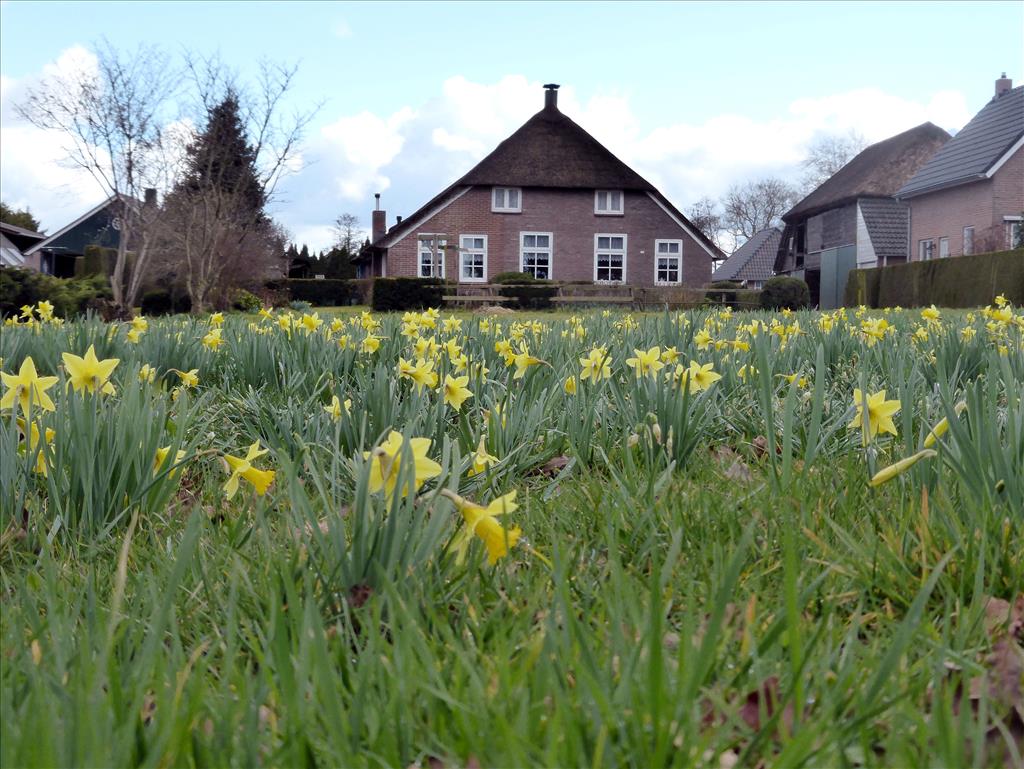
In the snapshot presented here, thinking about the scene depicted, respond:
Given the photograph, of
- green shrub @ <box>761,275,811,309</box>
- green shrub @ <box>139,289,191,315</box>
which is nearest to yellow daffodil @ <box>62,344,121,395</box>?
green shrub @ <box>761,275,811,309</box>

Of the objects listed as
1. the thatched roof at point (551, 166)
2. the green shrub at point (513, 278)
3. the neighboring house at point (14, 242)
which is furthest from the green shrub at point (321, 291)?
the neighboring house at point (14, 242)

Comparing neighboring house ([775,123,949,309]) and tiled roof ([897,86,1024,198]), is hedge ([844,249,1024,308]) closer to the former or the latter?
tiled roof ([897,86,1024,198])

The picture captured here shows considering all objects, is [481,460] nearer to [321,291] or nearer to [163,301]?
[163,301]

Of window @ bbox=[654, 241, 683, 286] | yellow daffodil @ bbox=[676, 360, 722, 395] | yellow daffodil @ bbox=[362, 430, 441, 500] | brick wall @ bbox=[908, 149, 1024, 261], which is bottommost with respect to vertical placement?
yellow daffodil @ bbox=[362, 430, 441, 500]

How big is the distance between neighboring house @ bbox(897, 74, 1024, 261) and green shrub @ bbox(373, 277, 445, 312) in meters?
16.6

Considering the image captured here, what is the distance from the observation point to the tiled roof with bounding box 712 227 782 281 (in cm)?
5941

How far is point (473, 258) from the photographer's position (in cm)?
3647

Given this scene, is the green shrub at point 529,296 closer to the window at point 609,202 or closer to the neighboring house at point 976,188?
the window at point 609,202

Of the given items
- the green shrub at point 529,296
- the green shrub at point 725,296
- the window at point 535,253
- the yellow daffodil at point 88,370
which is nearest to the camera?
the yellow daffodil at point 88,370

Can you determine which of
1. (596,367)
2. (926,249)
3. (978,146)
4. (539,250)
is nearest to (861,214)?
(926,249)

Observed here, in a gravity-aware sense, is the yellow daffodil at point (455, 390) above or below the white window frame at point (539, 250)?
below

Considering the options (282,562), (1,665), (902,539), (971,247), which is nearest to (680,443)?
(902,539)

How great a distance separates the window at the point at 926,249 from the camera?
34.7 meters

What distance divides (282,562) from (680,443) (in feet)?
3.93
